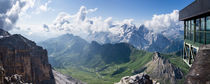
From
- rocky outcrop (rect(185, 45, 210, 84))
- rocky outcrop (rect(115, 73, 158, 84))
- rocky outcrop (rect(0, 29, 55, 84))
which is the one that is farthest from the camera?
rocky outcrop (rect(0, 29, 55, 84))

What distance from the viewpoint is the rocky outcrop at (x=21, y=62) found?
90800 mm

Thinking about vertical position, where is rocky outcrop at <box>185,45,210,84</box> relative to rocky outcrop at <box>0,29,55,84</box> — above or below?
above

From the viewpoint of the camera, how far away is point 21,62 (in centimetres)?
9856

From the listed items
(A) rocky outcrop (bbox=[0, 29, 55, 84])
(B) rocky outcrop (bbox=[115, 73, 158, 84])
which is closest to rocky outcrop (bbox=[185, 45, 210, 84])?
(B) rocky outcrop (bbox=[115, 73, 158, 84])

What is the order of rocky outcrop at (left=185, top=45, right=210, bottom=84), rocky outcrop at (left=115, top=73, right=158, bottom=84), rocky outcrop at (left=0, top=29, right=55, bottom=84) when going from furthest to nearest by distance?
rocky outcrop at (left=0, top=29, right=55, bottom=84)
rocky outcrop at (left=115, top=73, right=158, bottom=84)
rocky outcrop at (left=185, top=45, right=210, bottom=84)

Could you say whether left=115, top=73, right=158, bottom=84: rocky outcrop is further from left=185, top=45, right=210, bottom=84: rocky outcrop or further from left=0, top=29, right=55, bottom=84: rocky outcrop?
left=0, top=29, right=55, bottom=84: rocky outcrop

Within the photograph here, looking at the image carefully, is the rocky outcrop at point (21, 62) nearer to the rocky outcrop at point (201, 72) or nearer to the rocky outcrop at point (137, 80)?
the rocky outcrop at point (137, 80)

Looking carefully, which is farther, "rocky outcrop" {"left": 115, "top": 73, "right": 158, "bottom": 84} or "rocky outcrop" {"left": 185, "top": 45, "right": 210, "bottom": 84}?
"rocky outcrop" {"left": 115, "top": 73, "right": 158, "bottom": 84}

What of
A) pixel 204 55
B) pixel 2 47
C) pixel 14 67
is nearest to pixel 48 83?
pixel 14 67

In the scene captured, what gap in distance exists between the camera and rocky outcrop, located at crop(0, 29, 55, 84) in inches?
3575

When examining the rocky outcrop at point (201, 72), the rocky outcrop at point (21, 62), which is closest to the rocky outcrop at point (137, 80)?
the rocky outcrop at point (201, 72)

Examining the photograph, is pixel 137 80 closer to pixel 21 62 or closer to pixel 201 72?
pixel 201 72

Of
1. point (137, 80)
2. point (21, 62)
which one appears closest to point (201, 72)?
point (137, 80)

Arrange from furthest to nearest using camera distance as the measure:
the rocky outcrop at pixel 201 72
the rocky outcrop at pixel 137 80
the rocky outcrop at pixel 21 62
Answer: the rocky outcrop at pixel 21 62, the rocky outcrop at pixel 137 80, the rocky outcrop at pixel 201 72
